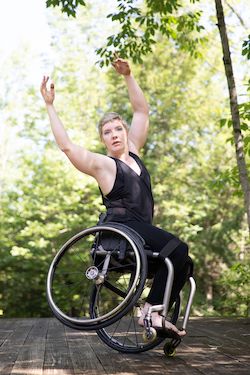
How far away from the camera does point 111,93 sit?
1647cm

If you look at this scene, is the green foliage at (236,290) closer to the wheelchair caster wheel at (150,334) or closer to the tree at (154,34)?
the tree at (154,34)

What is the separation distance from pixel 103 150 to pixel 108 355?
11957 mm

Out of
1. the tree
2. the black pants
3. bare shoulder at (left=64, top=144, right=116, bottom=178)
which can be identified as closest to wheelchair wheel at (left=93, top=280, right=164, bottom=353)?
the black pants

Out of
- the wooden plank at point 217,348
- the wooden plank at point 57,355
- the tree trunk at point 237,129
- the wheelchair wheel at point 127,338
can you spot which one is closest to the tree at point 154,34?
the tree trunk at point 237,129

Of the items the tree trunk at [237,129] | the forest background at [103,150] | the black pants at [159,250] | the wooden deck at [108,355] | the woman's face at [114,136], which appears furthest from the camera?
the forest background at [103,150]

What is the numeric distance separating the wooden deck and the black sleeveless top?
0.74 m

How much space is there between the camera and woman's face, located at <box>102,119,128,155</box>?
343cm

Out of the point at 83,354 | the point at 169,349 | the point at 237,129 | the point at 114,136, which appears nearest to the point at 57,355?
the point at 83,354

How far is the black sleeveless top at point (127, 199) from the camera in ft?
10.7

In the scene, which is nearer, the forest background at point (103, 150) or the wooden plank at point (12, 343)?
the wooden plank at point (12, 343)

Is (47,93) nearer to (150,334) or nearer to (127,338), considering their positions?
(150,334)

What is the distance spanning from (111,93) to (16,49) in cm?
444

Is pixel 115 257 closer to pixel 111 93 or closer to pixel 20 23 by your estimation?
pixel 111 93

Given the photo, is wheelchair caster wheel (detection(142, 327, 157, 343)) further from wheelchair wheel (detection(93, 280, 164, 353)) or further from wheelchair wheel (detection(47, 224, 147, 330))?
wheelchair wheel (detection(47, 224, 147, 330))
